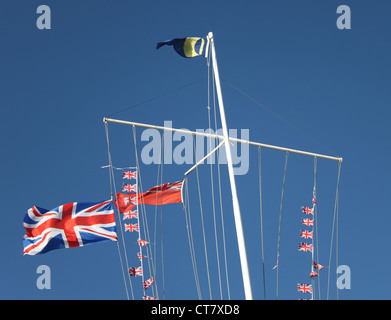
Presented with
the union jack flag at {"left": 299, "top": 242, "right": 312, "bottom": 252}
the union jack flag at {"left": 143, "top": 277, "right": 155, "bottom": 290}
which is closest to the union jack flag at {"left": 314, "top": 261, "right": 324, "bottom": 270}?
the union jack flag at {"left": 299, "top": 242, "right": 312, "bottom": 252}

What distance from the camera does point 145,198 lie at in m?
22.8

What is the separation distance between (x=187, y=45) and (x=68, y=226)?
8184mm

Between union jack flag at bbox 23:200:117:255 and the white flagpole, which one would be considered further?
union jack flag at bbox 23:200:117:255

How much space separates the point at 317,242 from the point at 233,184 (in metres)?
8.58

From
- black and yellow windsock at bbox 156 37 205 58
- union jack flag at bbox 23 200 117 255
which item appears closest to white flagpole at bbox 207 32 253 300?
black and yellow windsock at bbox 156 37 205 58

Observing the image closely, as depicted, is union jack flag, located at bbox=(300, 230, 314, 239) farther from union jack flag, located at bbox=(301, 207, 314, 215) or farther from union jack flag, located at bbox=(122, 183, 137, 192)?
union jack flag, located at bbox=(122, 183, 137, 192)

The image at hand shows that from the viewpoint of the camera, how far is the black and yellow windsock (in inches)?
818

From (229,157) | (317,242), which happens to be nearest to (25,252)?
(229,157)

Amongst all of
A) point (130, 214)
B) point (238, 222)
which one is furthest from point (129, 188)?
point (238, 222)

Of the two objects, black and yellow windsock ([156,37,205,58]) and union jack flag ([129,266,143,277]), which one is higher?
black and yellow windsock ([156,37,205,58])

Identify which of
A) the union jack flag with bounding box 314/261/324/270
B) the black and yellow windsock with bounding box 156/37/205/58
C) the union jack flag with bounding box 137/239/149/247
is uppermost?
the black and yellow windsock with bounding box 156/37/205/58

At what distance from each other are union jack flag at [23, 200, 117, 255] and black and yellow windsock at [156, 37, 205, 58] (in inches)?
258

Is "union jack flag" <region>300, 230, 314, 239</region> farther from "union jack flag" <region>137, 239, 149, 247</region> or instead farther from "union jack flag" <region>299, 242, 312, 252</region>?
"union jack flag" <region>137, 239, 149, 247</region>

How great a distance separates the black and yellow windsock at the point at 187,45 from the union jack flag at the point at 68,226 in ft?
21.5
